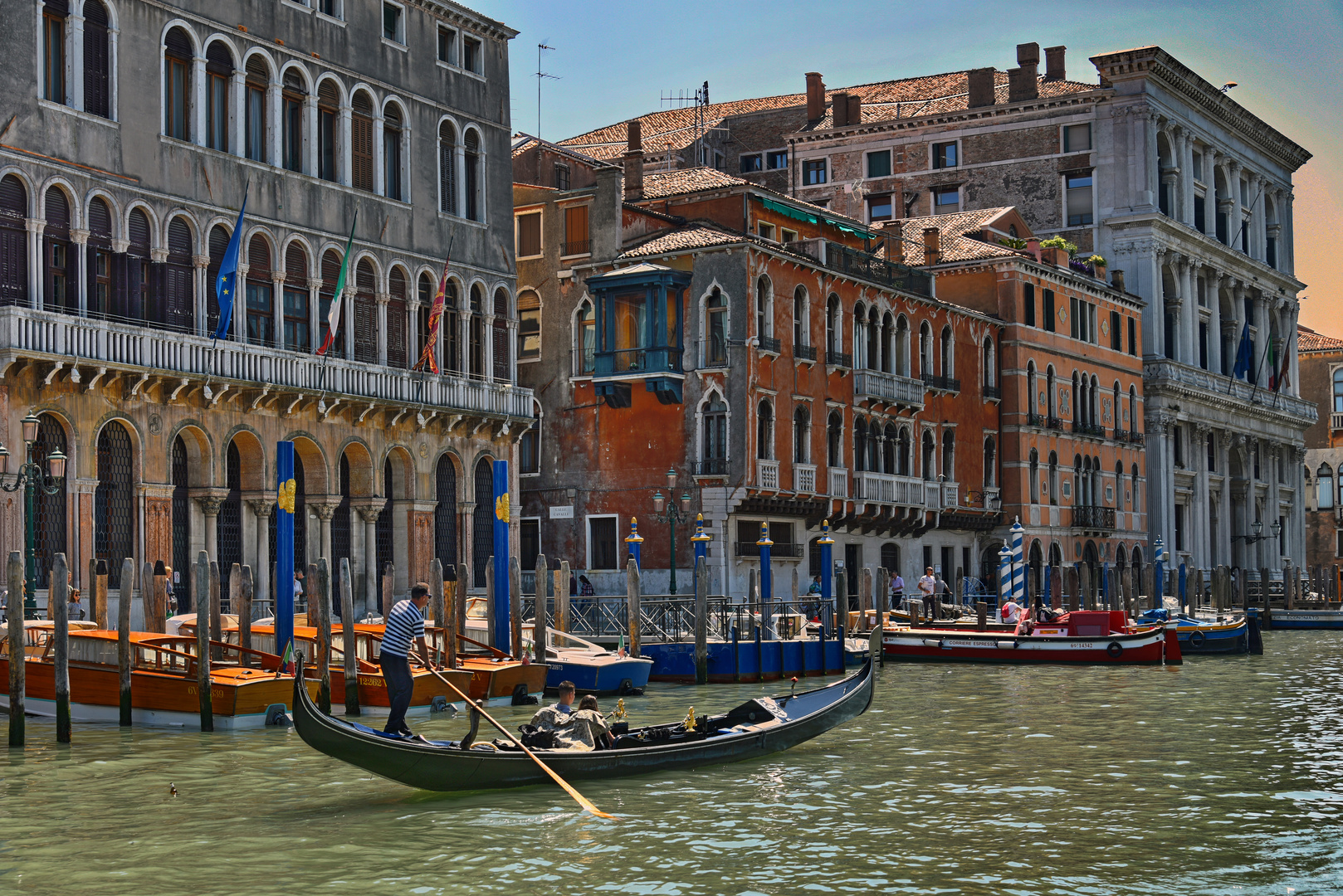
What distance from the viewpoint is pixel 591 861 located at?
10.8 meters

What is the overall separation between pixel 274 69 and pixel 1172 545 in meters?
32.2

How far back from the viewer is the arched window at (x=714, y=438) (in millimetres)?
31562

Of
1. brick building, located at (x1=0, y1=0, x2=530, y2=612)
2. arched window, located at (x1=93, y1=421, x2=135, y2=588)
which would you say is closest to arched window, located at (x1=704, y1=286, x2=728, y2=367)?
brick building, located at (x1=0, y1=0, x2=530, y2=612)

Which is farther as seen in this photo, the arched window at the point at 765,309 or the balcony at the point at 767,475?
the arched window at the point at 765,309

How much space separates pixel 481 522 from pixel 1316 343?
47393mm

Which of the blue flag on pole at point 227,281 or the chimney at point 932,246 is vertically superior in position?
the chimney at point 932,246

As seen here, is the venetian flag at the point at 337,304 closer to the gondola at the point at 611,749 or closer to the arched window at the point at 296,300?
the arched window at the point at 296,300

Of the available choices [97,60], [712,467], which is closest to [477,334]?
[712,467]

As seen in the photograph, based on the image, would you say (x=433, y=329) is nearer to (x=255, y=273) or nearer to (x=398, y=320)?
(x=398, y=320)

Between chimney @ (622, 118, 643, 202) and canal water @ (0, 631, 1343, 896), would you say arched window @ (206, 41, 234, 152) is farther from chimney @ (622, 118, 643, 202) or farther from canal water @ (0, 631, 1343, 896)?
chimney @ (622, 118, 643, 202)

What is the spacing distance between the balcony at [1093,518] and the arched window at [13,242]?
91.7 feet

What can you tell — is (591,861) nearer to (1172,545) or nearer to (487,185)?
(487,185)

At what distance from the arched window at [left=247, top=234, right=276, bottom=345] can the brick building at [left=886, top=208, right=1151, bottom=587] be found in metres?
18.1

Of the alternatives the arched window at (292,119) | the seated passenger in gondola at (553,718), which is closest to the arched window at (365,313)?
the arched window at (292,119)
